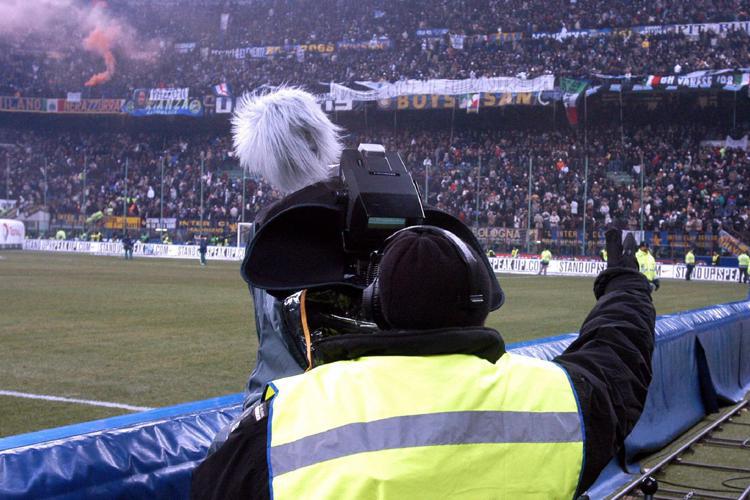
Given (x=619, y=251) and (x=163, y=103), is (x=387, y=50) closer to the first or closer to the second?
(x=163, y=103)

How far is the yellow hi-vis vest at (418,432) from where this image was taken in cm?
155

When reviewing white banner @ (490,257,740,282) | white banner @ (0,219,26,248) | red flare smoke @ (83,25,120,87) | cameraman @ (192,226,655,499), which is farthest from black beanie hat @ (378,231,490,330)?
red flare smoke @ (83,25,120,87)

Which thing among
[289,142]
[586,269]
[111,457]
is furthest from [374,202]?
[586,269]

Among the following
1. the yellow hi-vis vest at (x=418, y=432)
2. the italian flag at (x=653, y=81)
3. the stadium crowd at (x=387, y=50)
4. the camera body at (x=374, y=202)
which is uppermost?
the stadium crowd at (x=387, y=50)

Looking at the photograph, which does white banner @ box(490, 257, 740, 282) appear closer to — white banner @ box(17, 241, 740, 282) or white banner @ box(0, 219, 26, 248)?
white banner @ box(17, 241, 740, 282)

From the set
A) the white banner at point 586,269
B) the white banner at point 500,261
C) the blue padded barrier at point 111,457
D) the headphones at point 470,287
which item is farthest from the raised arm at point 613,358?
the white banner at point 586,269

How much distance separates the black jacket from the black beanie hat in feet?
0.12

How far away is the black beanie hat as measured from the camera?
1.64 metres

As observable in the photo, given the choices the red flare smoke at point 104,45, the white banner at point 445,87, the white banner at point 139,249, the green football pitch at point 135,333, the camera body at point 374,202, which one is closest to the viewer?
the camera body at point 374,202

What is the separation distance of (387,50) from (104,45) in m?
21.1

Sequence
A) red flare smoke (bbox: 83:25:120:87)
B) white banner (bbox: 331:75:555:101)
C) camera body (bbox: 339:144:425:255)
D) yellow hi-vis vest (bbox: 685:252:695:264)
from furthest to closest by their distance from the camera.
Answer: red flare smoke (bbox: 83:25:120:87) < white banner (bbox: 331:75:555:101) < yellow hi-vis vest (bbox: 685:252:695:264) < camera body (bbox: 339:144:425:255)

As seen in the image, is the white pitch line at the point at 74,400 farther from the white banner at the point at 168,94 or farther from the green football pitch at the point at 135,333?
the white banner at the point at 168,94

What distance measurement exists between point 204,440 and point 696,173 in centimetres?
3882

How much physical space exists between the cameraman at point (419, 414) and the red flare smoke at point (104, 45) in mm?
61374
